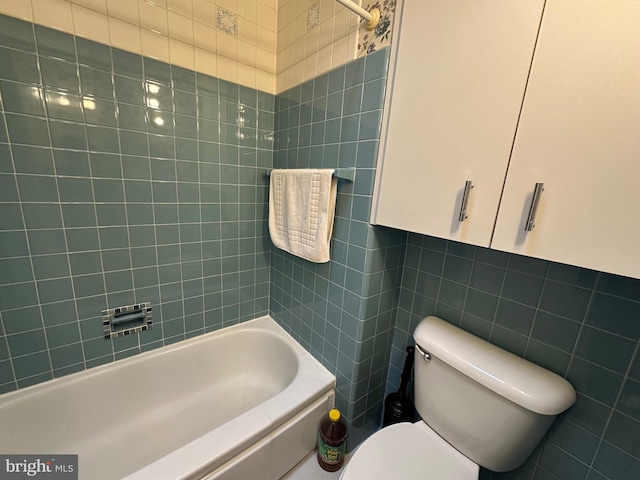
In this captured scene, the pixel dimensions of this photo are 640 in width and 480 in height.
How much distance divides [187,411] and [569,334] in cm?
178

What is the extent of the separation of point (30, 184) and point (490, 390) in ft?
6.02

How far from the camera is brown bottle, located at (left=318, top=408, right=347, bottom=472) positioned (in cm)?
117

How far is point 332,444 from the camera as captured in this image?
117cm

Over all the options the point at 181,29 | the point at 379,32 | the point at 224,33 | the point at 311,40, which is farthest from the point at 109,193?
the point at 379,32

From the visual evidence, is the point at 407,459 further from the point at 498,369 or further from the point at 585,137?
the point at 585,137

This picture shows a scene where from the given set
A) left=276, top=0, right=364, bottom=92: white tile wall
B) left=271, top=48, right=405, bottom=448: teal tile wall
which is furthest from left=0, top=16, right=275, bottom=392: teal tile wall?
left=271, top=48, right=405, bottom=448: teal tile wall

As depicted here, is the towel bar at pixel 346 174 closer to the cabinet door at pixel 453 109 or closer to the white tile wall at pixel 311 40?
the cabinet door at pixel 453 109

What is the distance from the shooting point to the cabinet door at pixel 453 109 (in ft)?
2.04

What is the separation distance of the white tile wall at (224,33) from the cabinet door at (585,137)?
27.0 inches

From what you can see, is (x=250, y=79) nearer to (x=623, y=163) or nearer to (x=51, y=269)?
(x=51, y=269)

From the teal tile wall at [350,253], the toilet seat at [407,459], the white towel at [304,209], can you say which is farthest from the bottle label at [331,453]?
the white towel at [304,209]

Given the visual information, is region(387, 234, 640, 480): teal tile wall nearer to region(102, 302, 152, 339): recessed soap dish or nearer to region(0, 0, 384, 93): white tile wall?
region(0, 0, 384, 93): white tile wall

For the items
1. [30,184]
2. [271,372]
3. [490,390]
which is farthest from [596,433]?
[30,184]

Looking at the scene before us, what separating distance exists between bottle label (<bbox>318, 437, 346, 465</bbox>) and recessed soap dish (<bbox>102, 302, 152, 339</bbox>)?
108 cm
